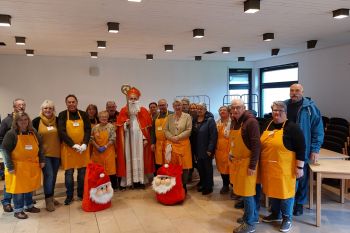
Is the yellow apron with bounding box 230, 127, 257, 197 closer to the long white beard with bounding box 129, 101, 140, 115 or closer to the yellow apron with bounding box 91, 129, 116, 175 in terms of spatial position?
the long white beard with bounding box 129, 101, 140, 115

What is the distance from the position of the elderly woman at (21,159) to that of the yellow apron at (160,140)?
1.63 m

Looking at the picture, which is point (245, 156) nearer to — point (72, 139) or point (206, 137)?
point (206, 137)

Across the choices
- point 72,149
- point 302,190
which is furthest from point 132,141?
point 302,190

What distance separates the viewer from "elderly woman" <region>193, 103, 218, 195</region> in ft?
13.9

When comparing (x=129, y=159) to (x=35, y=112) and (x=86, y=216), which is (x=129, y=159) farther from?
(x=35, y=112)

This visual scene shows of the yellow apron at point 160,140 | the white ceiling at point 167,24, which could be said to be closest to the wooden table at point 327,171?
the white ceiling at point 167,24

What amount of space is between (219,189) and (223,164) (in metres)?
0.57

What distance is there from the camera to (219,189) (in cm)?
459

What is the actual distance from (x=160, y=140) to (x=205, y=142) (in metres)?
0.68

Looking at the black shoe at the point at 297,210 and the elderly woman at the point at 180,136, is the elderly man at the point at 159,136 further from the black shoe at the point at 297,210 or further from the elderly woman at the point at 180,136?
the black shoe at the point at 297,210

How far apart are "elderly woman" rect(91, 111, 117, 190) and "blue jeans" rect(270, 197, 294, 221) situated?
2274 millimetres

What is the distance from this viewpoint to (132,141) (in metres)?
4.58

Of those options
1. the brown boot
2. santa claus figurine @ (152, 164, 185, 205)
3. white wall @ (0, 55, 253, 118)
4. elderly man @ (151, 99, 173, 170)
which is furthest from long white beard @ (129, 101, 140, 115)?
white wall @ (0, 55, 253, 118)

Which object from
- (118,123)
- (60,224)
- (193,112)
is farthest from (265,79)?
(60,224)
